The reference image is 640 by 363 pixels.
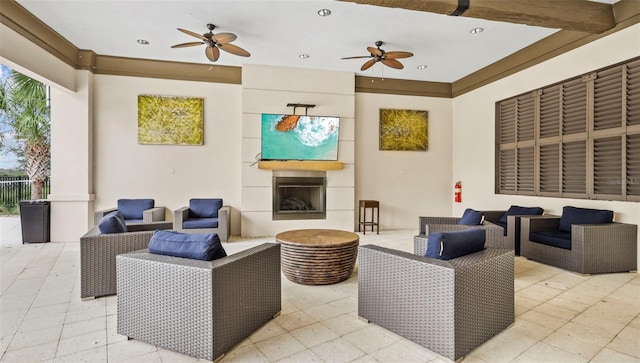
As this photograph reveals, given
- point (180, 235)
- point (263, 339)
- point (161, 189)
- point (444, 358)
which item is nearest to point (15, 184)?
point (161, 189)

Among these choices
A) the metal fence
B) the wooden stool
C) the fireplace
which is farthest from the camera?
the metal fence

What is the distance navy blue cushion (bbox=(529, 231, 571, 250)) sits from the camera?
3.85 metres

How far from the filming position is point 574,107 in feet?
14.9

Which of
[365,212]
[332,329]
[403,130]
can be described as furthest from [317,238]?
[403,130]

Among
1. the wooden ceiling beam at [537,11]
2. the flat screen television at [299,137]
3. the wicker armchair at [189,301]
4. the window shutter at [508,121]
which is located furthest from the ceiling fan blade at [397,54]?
the wicker armchair at [189,301]

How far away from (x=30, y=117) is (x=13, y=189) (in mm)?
3098

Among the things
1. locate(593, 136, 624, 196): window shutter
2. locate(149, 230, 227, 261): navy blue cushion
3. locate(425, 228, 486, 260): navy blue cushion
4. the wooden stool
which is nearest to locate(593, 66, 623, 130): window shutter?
locate(593, 136, 624, 196): window shutter

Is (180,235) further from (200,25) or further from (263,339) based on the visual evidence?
(200,25)

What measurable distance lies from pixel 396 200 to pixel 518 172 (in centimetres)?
236

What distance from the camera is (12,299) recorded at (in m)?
2.94

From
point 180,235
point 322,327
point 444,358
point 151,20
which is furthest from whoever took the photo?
point 151,20

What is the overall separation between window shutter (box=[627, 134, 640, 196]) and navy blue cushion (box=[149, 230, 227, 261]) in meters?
4.83

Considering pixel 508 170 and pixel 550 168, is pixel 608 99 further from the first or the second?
pixel 508 170

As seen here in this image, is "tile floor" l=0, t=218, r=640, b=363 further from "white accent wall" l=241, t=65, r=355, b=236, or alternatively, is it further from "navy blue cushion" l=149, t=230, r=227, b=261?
"white accent wall" l=241, t=65, r=355, b=236
